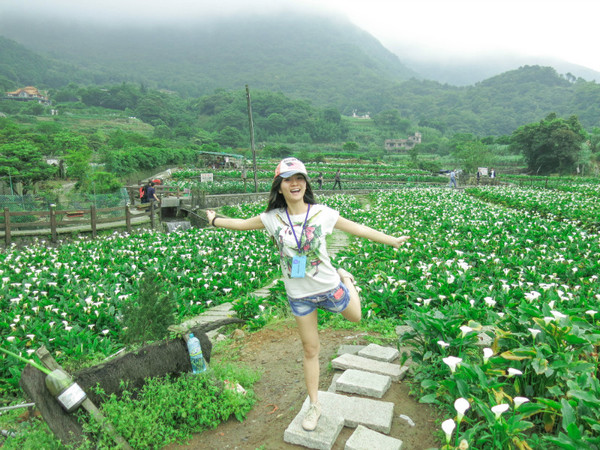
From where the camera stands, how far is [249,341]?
5.20 meters

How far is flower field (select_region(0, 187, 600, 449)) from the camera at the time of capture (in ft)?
8.61

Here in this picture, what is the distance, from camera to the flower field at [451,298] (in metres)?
2.62

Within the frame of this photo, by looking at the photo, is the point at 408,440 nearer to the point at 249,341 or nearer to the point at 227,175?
the point at 249,341

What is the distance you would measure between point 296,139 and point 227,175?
74.1 m

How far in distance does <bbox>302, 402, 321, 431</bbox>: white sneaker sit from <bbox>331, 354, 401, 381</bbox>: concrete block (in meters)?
0.96

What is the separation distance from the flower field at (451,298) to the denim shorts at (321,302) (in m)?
0.81

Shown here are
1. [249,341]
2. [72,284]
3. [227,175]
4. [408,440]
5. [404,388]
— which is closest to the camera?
[408,440]

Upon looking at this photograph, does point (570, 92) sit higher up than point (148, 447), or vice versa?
point (570, 92)

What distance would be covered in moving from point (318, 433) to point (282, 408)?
0.66 meters

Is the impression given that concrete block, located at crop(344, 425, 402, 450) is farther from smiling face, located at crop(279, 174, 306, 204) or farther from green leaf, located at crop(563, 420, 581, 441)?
smiling face, located at crop(279, 174, 306, 204)

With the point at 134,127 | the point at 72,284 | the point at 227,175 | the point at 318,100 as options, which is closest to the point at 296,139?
the point at 134,127

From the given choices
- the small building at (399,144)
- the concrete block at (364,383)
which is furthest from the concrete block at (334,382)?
the small building at (399,144)

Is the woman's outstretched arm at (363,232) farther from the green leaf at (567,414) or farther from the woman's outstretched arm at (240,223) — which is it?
the green leaf at (567,414)

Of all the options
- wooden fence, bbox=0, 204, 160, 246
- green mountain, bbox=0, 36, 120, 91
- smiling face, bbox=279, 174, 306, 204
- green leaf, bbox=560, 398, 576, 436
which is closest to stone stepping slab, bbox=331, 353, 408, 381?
green leaf, bbox=560, 398, 576, 436
